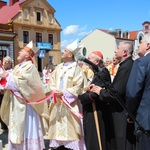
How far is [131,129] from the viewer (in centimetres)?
389

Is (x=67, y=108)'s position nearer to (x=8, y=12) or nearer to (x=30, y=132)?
(x=30, y=132)

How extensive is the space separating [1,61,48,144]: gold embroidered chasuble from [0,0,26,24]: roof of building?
31.6m

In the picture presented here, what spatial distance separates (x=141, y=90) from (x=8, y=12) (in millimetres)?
37194

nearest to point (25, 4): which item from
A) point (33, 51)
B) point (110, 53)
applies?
point (110, 53)

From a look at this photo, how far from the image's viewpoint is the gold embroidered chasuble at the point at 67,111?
193 inches

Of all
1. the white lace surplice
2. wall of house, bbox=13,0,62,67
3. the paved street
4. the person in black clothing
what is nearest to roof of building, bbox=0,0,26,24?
wall of house, bbox=13,0,62,67

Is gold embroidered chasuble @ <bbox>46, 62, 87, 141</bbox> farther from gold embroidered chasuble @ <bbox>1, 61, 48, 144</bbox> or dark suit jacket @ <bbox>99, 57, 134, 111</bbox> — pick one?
dark suit jacket @ <bbox>99, 57, 134, 111</bbox>

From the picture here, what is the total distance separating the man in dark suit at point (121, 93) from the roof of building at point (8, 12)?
107ft

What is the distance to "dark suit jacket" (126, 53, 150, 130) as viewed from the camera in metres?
2.95

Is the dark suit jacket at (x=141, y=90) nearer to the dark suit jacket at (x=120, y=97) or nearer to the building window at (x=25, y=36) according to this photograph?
the dark suit jacket at (x=120, y=97)

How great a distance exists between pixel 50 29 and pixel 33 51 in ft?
111

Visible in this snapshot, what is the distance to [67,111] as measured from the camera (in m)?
4.97

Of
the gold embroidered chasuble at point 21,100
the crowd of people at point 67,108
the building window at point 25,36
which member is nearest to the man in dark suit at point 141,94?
A: the crowd of people at point 67,108

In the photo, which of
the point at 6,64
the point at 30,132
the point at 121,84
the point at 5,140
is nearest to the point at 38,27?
the point at 6,64
